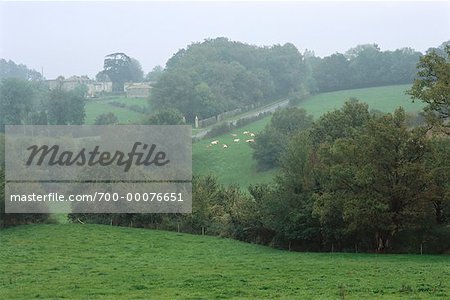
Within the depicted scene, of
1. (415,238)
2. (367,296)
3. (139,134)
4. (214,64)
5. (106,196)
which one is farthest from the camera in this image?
(214,64)

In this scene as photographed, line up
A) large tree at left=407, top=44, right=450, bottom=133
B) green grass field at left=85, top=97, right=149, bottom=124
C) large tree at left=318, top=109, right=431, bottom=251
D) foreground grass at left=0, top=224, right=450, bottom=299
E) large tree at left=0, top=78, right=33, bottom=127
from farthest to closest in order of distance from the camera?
green grass field at left=85, top=97, right=149, bottom=124
large tree at left=0, top=78, right=33, bottom=127
large tree at left=318, top=109, right=431, bottom=251
large tree at left=407, top=44, right=450, bottom=133
foreground grass at left=0, top=224, right=450, bottom=299

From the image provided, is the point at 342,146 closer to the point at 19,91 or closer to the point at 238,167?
the point at 238,167

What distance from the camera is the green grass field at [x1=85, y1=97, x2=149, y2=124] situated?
114 metres

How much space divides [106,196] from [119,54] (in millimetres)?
152450

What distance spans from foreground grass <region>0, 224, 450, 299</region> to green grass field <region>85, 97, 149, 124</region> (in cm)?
7605

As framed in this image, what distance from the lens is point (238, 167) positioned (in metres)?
75.2

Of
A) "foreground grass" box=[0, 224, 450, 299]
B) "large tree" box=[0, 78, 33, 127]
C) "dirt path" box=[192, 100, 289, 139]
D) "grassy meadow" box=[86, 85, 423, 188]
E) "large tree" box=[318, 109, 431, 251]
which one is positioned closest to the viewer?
"foreground grass" box=[0, 224, 450, 299]

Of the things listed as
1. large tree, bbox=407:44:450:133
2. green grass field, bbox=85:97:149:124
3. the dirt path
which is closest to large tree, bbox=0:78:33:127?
green grass field, bbox=85:97:149:124

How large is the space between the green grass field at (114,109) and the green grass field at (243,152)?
29.0 meters

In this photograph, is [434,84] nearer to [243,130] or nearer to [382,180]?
[382,180]

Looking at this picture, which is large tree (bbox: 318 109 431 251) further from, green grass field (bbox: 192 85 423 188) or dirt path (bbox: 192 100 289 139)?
dirt path (bbox: 192 100 289 139)

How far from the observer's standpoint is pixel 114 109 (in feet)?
419

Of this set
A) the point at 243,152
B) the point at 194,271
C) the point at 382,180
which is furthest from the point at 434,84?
the point at 243,152

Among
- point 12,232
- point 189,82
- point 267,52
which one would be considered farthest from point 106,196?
point 267,52
